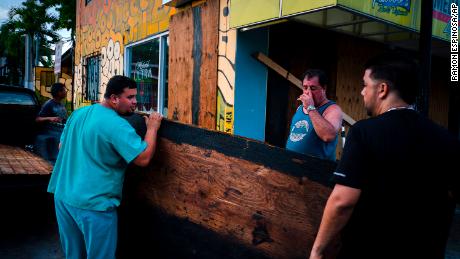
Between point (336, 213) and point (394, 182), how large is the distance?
0.26 m

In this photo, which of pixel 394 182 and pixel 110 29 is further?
pixel 110 29

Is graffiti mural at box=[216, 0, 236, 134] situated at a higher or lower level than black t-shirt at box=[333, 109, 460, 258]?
higher

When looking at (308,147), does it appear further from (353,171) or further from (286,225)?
(353,171)

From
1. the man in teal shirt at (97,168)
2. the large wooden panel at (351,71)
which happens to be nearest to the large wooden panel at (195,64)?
the large wooden panel at (351,71)

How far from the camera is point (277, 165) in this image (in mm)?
1913

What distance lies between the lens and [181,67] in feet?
19.1

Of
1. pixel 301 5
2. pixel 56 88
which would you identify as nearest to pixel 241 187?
pixel 301 5

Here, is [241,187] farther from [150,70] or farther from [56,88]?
[150,70]

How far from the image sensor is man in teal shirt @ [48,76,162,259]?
2.34m

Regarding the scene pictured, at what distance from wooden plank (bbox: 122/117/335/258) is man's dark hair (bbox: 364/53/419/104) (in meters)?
0.46

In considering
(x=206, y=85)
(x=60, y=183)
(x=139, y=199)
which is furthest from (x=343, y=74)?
(x=60, y=183)

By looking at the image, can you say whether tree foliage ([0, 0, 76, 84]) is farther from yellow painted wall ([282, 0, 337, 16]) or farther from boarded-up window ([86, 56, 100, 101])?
→ yellow painted wall ([282, 0, 337, 16])

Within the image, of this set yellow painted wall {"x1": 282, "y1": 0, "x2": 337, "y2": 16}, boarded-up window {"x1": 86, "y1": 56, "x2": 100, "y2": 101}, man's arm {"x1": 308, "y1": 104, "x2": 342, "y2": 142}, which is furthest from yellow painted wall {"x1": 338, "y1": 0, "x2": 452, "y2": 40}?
boarded-up window {"x1": 86, "y1": 56, "x2": 100, "y2": 101}

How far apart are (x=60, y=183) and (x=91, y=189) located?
1.06 feet
